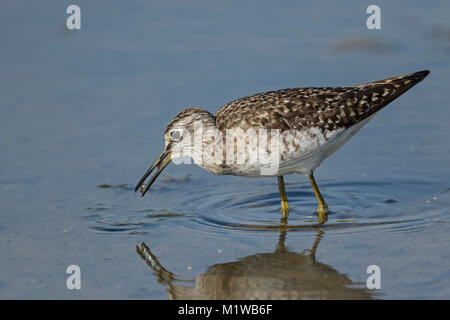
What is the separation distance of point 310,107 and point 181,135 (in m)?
1.63

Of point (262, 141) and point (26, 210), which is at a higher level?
point (262, 141)

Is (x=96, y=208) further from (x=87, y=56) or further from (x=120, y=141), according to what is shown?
(x=87, y=56)

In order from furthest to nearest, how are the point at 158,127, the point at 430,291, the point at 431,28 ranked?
the point at 431,28 → the point at 158,127 → the point at 430,291

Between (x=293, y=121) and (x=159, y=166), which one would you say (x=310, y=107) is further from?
(x=159, y=166)

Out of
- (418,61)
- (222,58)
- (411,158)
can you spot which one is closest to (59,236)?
(411,158)

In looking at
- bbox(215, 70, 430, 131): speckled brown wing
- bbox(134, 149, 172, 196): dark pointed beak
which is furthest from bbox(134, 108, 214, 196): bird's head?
bbox(215, 70, 430, 131): speckled brown wing

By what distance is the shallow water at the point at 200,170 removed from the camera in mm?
8117

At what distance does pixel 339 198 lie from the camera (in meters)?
10.4

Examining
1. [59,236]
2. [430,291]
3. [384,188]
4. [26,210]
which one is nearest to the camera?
[430,291]

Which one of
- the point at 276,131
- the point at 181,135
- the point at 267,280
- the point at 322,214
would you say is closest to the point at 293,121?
the point at 276,131

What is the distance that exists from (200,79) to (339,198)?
13.6ft

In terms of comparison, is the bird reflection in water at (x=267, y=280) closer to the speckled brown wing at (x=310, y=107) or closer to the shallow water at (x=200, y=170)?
the shallow water at (x=200, y=170)

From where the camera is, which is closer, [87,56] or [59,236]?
[59,236]

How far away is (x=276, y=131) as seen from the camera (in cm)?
948
